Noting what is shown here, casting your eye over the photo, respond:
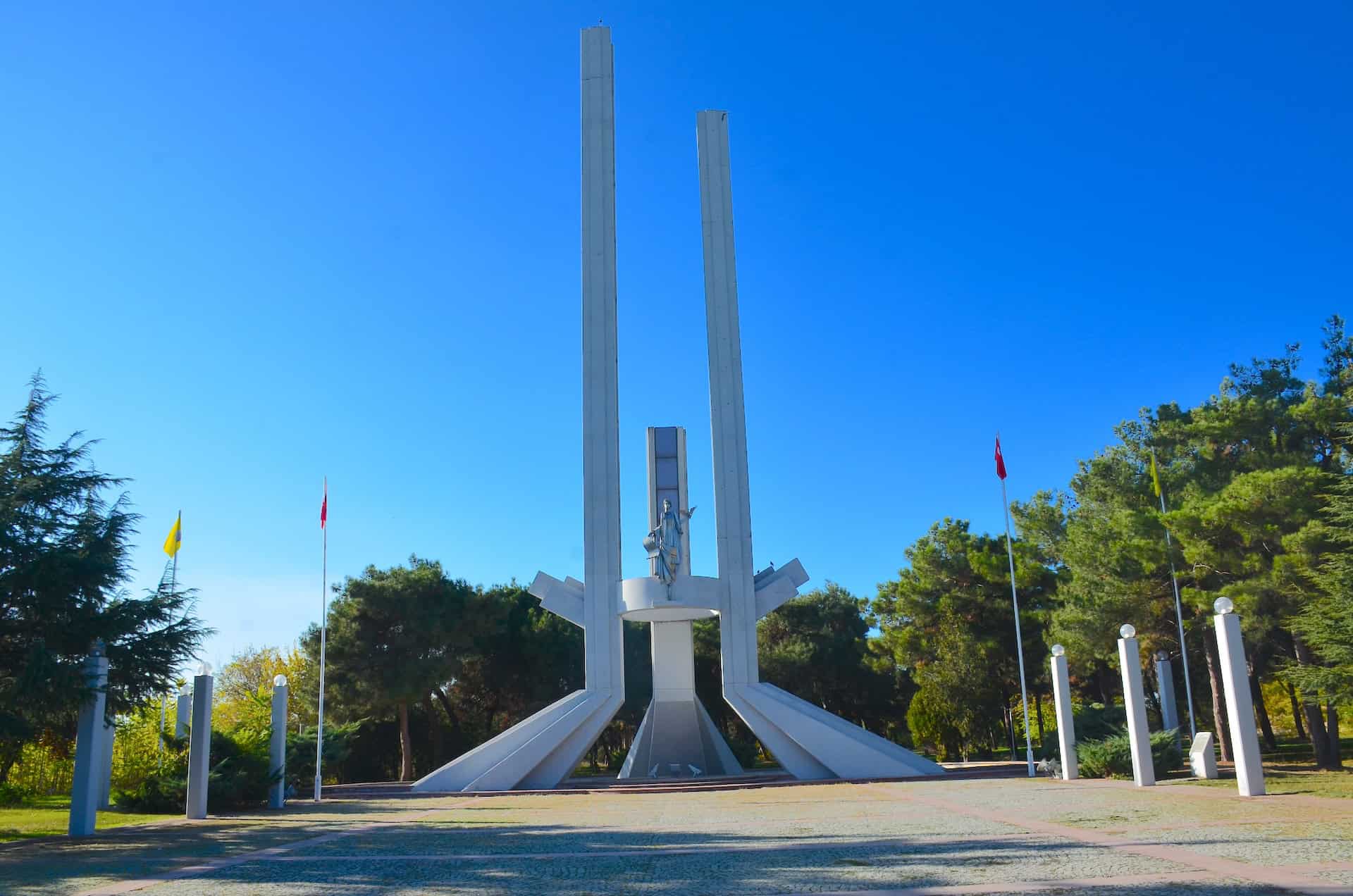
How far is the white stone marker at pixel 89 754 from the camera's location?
1203 centimetres

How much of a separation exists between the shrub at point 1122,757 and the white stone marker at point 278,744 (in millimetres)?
14030

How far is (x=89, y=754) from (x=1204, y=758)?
15984mm

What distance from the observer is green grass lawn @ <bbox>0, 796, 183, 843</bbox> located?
498 inches

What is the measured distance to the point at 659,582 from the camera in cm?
2192

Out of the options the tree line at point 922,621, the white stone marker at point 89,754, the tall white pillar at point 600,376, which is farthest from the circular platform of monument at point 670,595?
the white stone marker at point 89,754

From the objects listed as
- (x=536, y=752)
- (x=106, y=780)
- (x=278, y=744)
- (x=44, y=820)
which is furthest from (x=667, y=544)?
(x=44, y=820)

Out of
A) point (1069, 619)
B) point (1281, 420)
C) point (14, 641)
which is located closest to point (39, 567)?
point (14, 641)

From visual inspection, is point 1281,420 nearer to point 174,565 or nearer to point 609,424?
point 609,424

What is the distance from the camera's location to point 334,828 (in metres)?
12.6

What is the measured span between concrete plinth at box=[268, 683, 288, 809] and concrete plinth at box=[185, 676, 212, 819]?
2676 mm

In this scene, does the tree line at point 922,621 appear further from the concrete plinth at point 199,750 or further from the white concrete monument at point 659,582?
the white concrete monument at point 659,582

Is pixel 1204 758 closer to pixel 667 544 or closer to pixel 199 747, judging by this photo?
pixel 667 544

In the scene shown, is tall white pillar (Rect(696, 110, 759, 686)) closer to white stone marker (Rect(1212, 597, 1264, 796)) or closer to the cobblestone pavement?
the cobblestone pavement

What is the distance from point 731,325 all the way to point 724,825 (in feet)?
49.7
